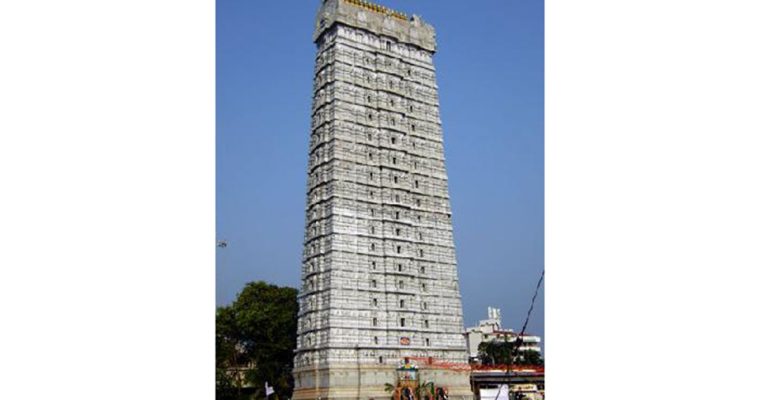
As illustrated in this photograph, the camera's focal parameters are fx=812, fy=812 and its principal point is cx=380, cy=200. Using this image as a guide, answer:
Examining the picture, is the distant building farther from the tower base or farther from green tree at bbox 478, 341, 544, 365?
the tower base

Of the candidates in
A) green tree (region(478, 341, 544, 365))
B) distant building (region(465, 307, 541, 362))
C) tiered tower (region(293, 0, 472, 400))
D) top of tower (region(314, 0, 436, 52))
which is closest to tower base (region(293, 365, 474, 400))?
tiered tower (region(293, 0, 472, 400))

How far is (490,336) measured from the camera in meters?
54.4

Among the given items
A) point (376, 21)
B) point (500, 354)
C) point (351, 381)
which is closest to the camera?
point (351, 381)

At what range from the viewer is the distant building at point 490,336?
51188 millimetres

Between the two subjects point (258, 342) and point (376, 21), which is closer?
point (376, 21)

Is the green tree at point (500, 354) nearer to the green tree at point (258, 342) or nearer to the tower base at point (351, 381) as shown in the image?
the green tree at point (258, 342)

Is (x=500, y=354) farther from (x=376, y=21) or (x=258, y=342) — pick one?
(x=376, y=21)

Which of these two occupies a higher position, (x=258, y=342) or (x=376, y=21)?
(x=376, y=21)

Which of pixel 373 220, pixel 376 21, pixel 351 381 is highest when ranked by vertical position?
pixel 376 21

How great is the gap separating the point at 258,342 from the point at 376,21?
14.3 meters

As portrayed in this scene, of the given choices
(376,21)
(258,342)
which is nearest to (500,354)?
(258,342)
